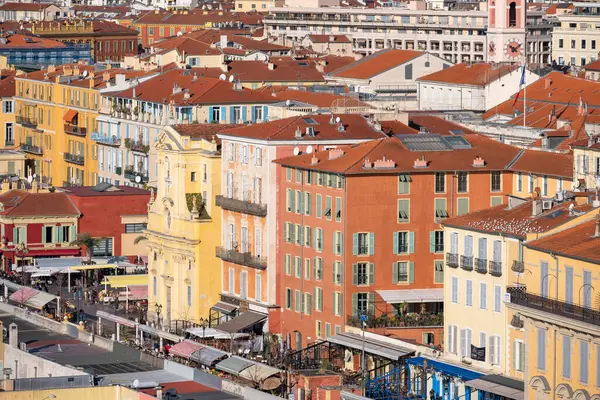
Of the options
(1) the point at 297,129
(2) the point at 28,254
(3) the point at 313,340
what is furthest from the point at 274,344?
(2) the point at 28,254

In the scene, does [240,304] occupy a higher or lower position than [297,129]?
lower

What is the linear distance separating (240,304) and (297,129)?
832 cm

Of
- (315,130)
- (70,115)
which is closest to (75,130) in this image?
(70,115)

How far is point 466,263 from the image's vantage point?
9675 cm

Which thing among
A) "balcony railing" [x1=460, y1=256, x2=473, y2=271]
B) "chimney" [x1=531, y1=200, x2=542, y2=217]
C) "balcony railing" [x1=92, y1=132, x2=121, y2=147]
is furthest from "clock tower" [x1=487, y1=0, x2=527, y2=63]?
"chimney" [x1=531, y1=200, x2=542, y2=217]

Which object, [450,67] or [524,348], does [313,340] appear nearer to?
[524,348]

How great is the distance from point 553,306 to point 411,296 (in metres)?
23.7

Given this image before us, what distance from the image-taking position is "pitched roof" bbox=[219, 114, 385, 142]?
11462 cm

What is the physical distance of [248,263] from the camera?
116 meters

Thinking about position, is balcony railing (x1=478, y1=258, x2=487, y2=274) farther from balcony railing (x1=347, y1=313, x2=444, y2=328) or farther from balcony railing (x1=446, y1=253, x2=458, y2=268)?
balcony railing (x1=347, y1=313, x2=444, y2=328)

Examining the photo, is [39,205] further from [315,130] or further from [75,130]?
[315,130]

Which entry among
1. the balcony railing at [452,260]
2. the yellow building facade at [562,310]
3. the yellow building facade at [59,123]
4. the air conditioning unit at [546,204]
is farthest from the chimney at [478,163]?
the yellow building facade at [59,123]

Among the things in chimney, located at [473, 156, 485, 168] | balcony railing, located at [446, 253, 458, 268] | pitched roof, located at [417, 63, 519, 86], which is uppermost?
chimney, located at [473, 156, 485, 168]

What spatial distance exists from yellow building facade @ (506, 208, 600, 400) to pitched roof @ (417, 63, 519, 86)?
66356 millimetres
